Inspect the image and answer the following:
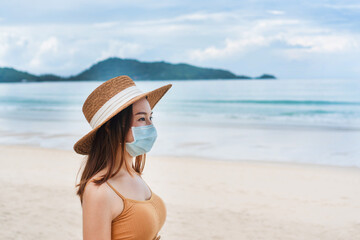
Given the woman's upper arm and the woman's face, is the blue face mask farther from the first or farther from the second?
the woman's upper arm

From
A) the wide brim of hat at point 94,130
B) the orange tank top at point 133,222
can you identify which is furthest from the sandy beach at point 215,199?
the orange tank top at point 133,222

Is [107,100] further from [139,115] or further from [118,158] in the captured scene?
[118,158]

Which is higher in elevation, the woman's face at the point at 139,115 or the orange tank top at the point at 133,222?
the woman's face at the point at 139,115

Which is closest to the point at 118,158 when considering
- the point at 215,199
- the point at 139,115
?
the point at 139,115

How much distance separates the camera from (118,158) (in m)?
2.13

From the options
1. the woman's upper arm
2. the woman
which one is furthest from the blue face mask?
the woman's upper arm

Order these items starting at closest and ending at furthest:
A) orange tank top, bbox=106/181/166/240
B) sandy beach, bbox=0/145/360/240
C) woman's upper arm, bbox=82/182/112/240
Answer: woman's upper arm, bbox=82/182/112/240 < orange tank top, bbox=106/181/166/240 < sandy beach, bbox=0/145/360/240

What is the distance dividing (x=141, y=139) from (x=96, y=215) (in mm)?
392

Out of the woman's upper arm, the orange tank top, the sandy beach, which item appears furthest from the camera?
the sandy beach

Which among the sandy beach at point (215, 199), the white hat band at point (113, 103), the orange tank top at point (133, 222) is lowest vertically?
the sandy beach at point (215, 199)

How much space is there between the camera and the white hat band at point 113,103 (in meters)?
2.09

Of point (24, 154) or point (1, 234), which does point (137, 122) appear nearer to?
point (1, 234)

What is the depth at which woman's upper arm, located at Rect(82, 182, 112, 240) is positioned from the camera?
6.34 feet

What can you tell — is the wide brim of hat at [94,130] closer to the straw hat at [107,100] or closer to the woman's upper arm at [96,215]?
the straw hat at [107,100]
